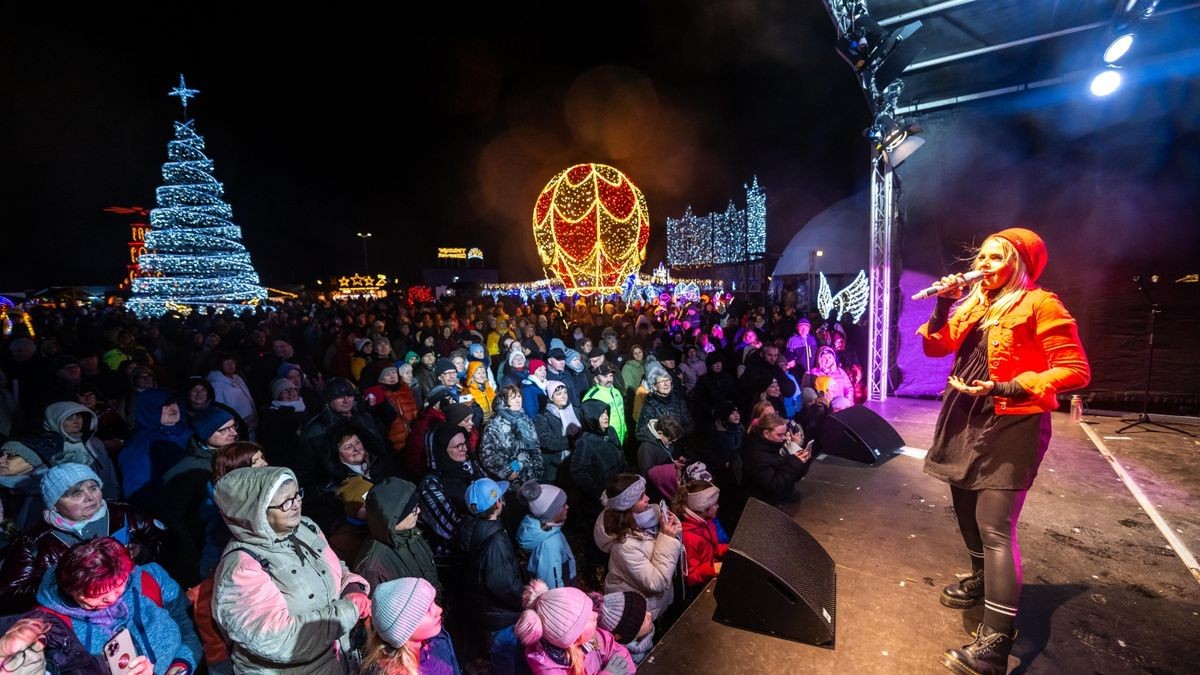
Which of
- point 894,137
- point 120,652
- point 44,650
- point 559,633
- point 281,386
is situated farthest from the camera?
point 894,137

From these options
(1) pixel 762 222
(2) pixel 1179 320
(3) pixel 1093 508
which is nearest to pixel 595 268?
(2) pixel 1179 320

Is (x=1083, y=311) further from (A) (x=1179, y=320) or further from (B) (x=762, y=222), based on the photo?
(B) (x=762, y=222)

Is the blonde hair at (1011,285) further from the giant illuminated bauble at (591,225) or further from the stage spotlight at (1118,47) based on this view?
the giant illuminated bauble at (591,225)

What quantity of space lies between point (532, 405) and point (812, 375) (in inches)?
159

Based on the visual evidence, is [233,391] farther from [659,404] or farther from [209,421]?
[659,404]

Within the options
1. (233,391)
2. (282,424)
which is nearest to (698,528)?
(282,424)

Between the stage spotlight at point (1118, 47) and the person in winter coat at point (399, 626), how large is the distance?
8.15m

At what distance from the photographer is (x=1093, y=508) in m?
3.88

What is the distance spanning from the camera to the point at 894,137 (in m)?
6.69

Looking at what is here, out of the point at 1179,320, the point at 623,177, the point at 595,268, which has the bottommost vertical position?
the point at 1179,320

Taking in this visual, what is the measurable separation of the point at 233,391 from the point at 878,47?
8504mm

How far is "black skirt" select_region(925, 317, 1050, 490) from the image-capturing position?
2283 millimetres

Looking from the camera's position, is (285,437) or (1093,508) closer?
(1093,508)

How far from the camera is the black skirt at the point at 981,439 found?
2.28 meters
